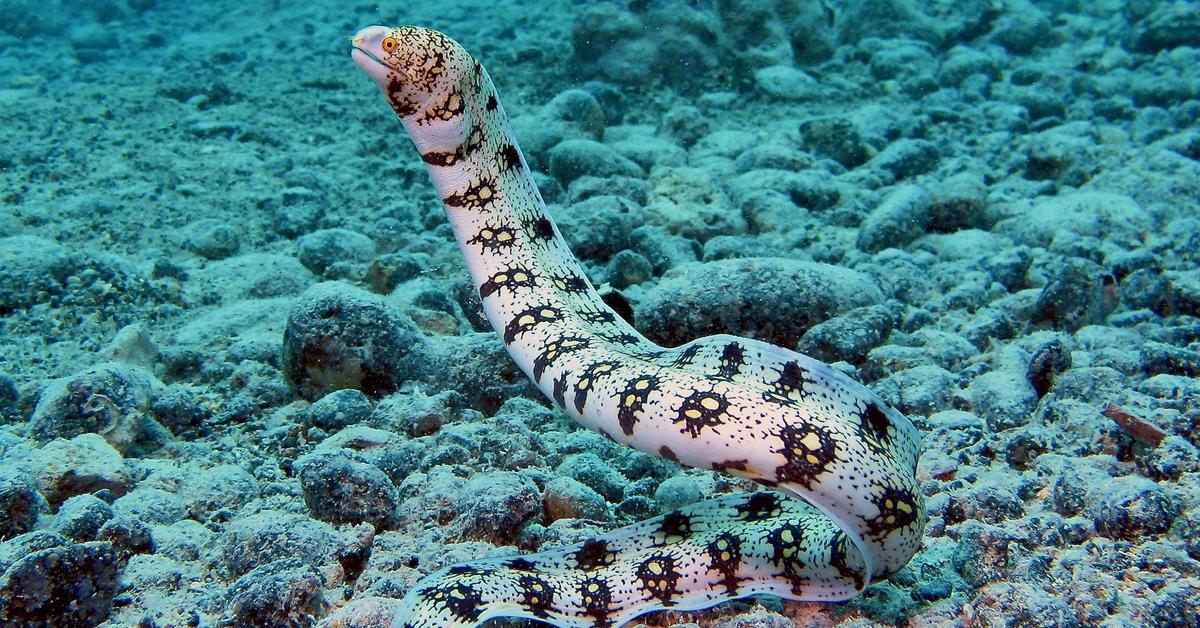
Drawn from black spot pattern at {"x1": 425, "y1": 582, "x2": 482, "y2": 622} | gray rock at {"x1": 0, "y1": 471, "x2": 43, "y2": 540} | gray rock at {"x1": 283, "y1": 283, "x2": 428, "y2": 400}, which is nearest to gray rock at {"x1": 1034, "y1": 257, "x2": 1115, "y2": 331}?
gray rock at {"x1": 283, "y1": 283, "x2": 428, "y2": 400}

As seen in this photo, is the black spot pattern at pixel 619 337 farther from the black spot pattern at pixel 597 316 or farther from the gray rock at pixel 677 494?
the gray rock at pixel 677 494

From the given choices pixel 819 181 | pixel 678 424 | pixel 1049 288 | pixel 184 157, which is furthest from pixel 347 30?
pixel 678 424

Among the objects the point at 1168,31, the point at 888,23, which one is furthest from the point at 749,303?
the point at 1168,31

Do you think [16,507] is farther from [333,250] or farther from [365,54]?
[333,250]

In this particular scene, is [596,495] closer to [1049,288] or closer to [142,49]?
[1049,288]

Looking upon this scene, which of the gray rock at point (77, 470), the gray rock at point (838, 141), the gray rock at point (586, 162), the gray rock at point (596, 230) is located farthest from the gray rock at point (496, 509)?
the gray rock at point (838, 141)
